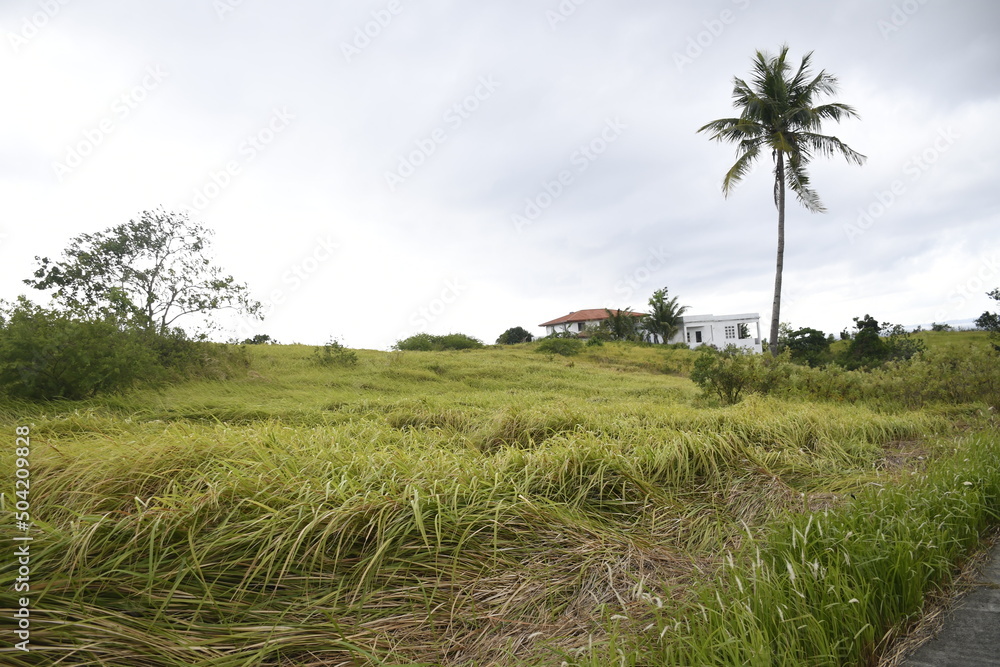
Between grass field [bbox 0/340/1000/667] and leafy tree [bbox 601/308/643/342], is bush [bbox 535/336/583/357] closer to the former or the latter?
leafy tree [bbox 601/308/643/342]

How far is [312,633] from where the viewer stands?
1857 mm

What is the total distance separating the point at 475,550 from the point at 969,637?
1.79m

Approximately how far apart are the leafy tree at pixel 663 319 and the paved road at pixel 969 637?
33.5 metres

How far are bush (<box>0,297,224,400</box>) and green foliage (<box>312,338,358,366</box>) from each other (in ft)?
14.6

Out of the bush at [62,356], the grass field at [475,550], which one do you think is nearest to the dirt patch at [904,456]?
the grass field at [475,550]

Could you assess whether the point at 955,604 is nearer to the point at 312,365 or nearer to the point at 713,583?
the point at 713,583

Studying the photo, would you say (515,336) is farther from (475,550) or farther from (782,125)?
(475,550)

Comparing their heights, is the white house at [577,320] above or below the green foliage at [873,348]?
above

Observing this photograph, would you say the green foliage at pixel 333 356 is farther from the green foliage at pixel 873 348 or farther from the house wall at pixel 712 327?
the house wall at pixel 712 327

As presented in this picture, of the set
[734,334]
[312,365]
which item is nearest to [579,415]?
[312,365]

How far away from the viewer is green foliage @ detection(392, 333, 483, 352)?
71.8ft

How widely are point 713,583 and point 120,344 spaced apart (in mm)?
7992

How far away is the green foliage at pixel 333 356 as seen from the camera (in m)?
11.8

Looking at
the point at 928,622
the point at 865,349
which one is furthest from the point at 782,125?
the point at 928,622
